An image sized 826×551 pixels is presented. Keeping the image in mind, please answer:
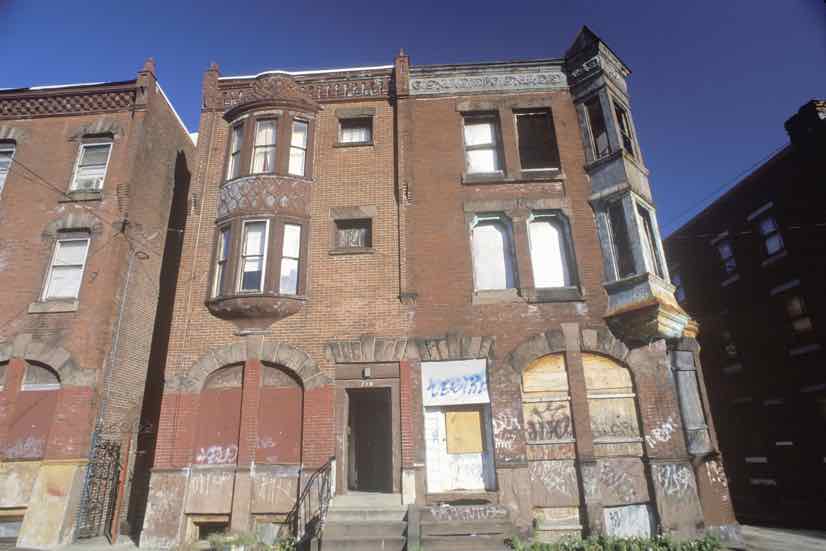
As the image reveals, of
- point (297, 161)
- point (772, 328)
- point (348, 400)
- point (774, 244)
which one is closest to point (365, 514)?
point (348, 400)

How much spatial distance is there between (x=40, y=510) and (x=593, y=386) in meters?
13.8

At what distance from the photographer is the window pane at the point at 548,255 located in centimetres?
1295

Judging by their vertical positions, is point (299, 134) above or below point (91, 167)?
above

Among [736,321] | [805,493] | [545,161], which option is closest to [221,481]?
[545,161]

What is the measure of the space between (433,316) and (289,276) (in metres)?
4.16

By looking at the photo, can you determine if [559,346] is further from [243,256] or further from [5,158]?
[5,158]

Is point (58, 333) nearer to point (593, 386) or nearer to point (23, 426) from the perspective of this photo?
point (23, 426)

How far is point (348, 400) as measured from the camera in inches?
471

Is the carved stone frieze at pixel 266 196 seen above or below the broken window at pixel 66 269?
above

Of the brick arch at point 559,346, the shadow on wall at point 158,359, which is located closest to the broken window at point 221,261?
the shadow on wall at point 158,359

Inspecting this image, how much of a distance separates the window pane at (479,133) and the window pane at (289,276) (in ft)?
21.4

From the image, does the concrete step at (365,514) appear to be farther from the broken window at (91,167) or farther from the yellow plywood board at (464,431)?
the broken window at (91,167)

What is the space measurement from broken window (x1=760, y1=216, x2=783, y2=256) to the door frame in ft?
53.8

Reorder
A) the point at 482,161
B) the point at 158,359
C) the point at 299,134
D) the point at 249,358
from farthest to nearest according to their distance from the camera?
1. the point at 158,359
2. the point at 299,134
3. the point at 482,161
4. the point at 249,358
